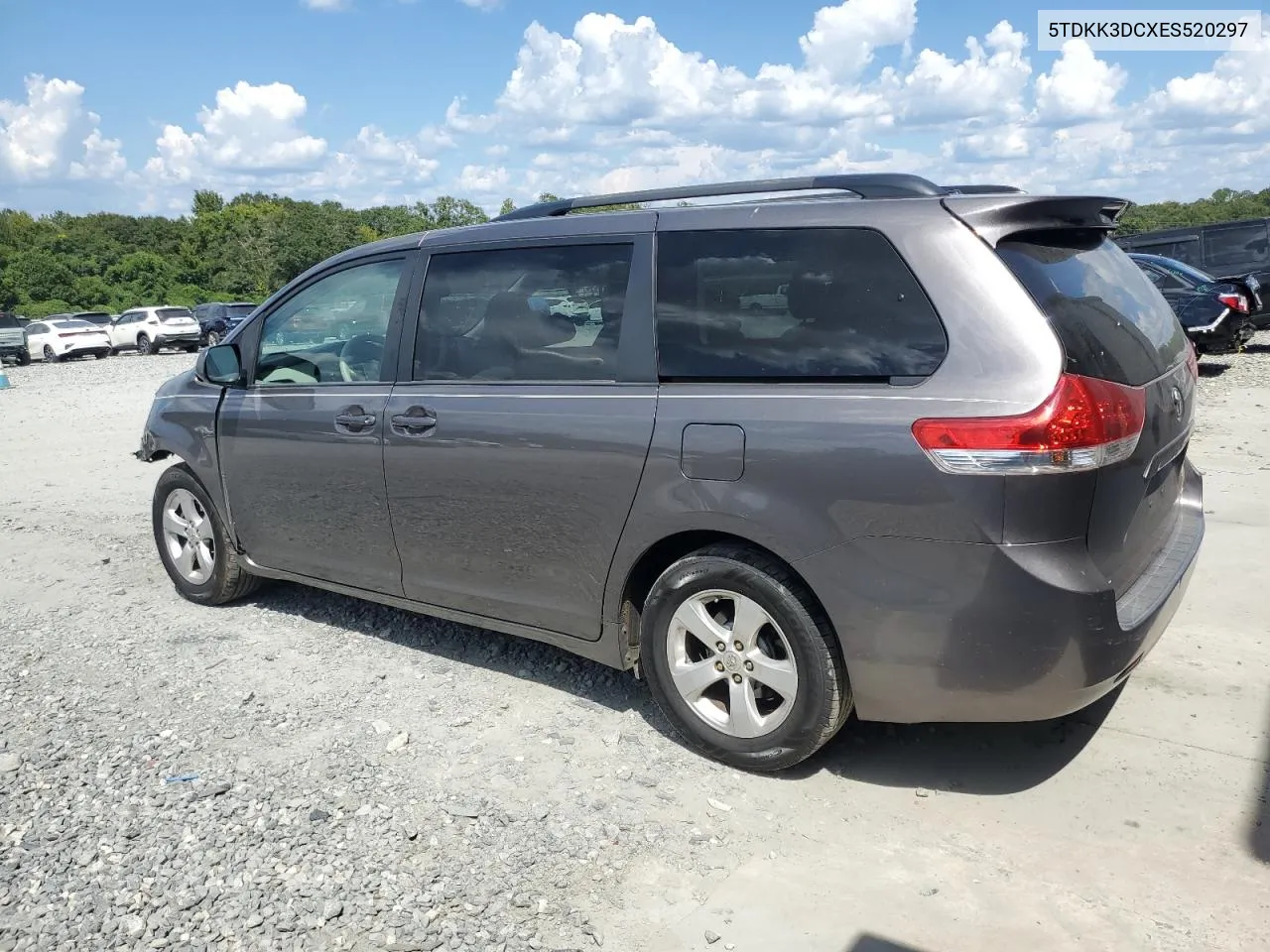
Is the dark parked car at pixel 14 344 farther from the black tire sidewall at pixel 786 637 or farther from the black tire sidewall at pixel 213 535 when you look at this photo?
the black tire sidewall at pixel 786 637

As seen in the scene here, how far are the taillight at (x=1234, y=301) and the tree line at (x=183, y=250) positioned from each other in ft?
116

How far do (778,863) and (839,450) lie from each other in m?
1.26

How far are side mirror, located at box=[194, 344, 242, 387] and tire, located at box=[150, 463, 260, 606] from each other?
24.8 inches

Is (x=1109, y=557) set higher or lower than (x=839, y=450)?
lower

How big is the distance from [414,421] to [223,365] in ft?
4.73

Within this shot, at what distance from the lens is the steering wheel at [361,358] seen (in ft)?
14.9

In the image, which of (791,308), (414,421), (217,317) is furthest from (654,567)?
(217,317)

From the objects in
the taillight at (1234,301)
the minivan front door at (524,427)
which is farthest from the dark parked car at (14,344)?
the minivan front door at (524,427)

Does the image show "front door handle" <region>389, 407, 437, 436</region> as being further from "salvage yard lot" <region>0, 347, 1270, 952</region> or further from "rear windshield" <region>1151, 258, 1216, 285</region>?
"rear windshield" <region>1151, 258, 1216, 285</region>

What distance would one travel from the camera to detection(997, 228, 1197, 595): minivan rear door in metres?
3.09

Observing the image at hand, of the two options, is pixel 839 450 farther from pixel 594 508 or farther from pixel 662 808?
pixel 662 808

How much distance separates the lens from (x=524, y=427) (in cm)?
395

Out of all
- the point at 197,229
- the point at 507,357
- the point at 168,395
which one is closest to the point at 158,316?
the point at 168,395

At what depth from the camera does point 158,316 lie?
34.4 m
